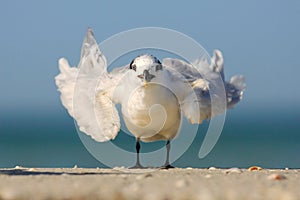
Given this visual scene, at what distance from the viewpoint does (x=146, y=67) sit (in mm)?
11031

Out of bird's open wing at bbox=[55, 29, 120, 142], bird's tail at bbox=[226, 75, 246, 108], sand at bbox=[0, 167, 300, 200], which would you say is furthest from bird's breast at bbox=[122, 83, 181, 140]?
sand at bbox=[0, 167, 300, 200]

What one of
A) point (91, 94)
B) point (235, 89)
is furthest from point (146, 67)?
point (235, 89)

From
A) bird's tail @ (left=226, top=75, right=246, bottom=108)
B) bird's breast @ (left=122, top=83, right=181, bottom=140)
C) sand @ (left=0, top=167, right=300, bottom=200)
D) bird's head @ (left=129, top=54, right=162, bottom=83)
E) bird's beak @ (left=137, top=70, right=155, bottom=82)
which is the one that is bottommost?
sand @ (left=0, top=167, right=300, bottom=200)

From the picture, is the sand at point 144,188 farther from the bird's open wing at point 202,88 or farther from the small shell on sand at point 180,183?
the bird's open wing at point 202,88

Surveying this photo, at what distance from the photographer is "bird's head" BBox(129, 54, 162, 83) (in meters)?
11.0

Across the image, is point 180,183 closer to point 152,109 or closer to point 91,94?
point 152,109

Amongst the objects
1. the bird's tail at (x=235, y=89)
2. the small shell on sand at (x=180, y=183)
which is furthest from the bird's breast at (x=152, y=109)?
the small shell on sand at (x=180, y=183)

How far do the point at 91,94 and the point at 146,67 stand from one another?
1.43 m

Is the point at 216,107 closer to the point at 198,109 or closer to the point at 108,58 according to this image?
the point at 198,109

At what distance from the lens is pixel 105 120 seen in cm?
1198

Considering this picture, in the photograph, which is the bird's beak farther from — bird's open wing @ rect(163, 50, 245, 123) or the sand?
the sand

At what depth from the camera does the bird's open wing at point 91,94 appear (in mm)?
11938

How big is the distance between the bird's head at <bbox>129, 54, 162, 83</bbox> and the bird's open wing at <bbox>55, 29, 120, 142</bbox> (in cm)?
78

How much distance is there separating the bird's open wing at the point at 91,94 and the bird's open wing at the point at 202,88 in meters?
1.00
